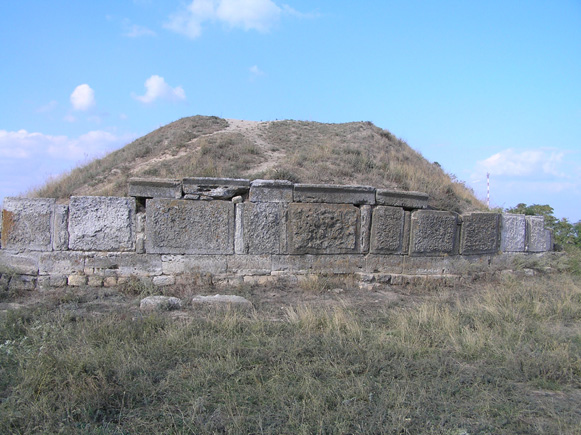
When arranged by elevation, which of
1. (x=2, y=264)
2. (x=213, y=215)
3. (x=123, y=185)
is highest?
(x=123, y=185)

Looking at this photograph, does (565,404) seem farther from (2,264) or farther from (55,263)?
(2,264)

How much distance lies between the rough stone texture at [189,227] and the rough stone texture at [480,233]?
4080mm

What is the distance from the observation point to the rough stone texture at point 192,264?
6.68 meters

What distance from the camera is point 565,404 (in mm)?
3158

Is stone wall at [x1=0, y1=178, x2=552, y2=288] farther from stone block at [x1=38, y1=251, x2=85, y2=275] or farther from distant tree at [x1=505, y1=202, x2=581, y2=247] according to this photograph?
distant tree at [x1=505, y1=202, x2=581, y2=247]

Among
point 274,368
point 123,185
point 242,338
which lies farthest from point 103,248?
point 274,368

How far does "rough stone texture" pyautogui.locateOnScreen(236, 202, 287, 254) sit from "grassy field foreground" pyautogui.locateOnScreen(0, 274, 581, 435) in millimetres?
1864

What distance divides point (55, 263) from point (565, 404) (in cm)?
651

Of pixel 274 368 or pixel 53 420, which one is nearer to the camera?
pixel 53 420

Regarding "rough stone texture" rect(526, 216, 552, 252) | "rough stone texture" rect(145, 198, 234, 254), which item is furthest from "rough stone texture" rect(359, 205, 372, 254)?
"rough stone texture" rect(526, 216, 552, 252)

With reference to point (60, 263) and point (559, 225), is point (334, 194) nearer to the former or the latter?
point (60, 263)

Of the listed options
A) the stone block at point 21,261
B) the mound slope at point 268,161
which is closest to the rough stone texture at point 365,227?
the mound slope at point 268,161

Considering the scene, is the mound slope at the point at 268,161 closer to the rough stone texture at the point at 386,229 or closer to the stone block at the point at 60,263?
the rough stone texture at the point at 386,229

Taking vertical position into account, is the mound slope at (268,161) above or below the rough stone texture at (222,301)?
above
